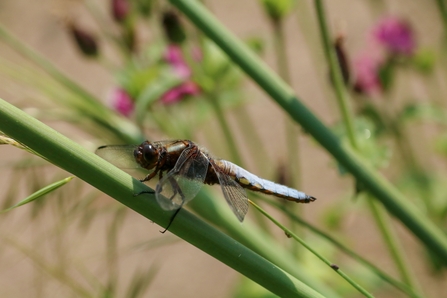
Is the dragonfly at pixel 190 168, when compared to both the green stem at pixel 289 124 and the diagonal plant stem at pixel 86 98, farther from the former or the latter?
the green stem at pixel 289 124

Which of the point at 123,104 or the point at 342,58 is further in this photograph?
the point at 123,104

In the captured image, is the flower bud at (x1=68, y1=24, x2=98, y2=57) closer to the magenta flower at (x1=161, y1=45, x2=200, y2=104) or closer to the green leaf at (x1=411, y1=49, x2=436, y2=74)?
the magenta flower at (x1=161, y1=45, x2=200, y2=104)

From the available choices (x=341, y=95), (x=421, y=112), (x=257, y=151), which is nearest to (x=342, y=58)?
(x=341, y=95)

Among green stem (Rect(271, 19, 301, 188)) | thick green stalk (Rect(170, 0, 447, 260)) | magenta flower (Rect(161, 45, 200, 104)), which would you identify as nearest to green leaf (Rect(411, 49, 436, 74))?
green stem (Rect(271, 19, 301, 188))

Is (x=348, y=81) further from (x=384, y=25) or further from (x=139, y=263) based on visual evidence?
(x=139, y=263)

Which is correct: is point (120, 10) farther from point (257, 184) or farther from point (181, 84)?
point (257, 184)

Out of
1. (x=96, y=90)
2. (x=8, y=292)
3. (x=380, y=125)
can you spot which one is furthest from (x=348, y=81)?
(x=96, y=90)

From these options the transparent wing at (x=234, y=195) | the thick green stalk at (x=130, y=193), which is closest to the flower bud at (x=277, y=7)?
the transparent wing at (x=234, y=195)
